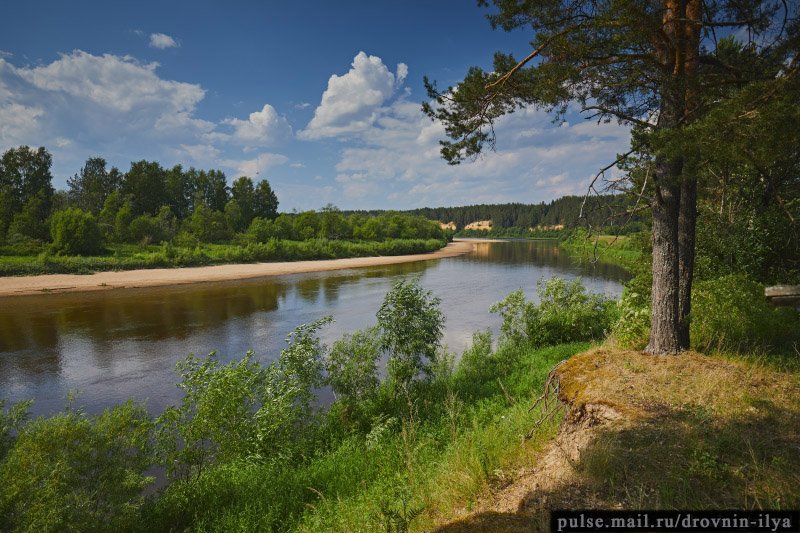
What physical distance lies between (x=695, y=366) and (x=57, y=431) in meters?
10.2

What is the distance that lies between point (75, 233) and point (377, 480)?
58260mm

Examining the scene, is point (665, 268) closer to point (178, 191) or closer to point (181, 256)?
point (181, 256)

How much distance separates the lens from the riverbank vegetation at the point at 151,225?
159 ft

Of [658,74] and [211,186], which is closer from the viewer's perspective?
[658,74]

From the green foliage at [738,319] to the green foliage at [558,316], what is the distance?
5351mm

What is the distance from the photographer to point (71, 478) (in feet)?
19.1

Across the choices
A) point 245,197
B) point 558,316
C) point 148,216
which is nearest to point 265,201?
point 245,197

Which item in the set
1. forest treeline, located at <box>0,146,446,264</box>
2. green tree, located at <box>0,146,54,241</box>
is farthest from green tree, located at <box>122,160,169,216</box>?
green tree, located at <box>0,146,54,241</box>

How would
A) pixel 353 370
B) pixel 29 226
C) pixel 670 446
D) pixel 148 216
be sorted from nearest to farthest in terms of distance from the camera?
1. pixel 670 446
2. pixel 353 370
3. pixel 29 226
4. pixel 148 216

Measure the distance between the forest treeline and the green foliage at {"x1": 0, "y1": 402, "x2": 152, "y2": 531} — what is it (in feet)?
172

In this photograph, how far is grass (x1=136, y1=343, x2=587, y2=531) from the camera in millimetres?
4969

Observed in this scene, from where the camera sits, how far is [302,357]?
10195 millimetres

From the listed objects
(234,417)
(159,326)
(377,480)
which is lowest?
(159,326)

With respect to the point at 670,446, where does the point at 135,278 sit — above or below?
below
